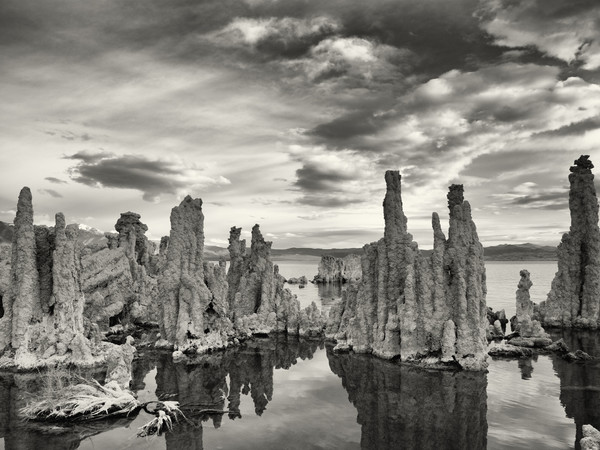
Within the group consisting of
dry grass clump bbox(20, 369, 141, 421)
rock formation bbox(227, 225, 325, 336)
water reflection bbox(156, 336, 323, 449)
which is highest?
→ rock formation bbox(227, 225, 325, 336)

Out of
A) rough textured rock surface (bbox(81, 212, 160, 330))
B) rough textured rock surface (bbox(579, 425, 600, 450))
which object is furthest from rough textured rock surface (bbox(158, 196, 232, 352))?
rough textured rock surface (bbox(579, 425, 600, 450))

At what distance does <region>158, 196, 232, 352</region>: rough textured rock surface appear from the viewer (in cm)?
4959

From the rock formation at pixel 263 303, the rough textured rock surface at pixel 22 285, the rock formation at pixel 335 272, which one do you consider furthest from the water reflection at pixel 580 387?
the rock formation at pixel 335 272

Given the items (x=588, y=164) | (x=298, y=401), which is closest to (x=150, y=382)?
(x=298, y=401)

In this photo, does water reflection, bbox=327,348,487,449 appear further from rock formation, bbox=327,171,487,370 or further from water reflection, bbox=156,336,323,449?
water reflection, bbox=156,336,323,449

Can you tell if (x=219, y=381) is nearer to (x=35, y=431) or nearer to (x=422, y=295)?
(x=35, y=431)

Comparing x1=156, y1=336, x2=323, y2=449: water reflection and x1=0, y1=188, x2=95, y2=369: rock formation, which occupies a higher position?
x1=0, y1=188, x2=95, y2=369: rock formation

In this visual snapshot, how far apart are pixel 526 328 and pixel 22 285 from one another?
180 feet

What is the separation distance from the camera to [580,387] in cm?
3544

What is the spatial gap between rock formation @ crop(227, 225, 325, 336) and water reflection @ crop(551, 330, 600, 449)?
29.4 metres

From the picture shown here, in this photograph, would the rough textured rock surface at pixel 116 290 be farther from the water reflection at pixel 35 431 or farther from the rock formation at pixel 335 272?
the rock formation at pixel 335 272

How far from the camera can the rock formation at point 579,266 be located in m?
66.1

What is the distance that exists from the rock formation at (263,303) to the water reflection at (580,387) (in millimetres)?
29438

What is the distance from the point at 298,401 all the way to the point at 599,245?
5770 centimetres
